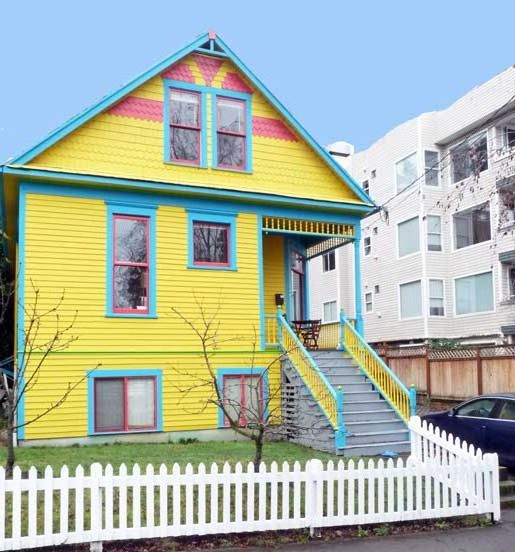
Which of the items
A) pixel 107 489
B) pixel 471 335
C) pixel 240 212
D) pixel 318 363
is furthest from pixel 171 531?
pixel 471 335

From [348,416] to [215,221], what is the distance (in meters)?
5.58

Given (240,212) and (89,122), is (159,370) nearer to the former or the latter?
(240,212)

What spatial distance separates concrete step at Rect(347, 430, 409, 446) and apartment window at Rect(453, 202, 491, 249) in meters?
19.6

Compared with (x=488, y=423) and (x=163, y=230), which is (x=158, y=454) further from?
(x=488, y=423)

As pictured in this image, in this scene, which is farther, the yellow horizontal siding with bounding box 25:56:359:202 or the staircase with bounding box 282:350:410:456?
the yellow horizontal siding with bounding box 25:56:359:202

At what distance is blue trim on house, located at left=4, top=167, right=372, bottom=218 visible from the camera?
1371cm

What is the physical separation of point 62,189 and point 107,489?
342 inches

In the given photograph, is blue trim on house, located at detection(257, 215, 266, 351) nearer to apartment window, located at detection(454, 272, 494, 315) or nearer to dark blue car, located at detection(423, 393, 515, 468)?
dark blue car, located at detection(423, 393, 515, 468)

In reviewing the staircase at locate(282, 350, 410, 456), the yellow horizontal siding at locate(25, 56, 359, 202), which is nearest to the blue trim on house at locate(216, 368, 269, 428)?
the staircase at locate(282, 350, 410, 456)

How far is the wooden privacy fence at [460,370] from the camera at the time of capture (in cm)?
1786

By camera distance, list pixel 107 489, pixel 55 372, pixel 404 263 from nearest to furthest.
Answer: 1. pixel 107 489
2. pixel 55 372
3. pixel 404 263

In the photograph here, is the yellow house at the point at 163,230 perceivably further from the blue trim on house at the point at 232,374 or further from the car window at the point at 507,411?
the car window at the point at 507,411

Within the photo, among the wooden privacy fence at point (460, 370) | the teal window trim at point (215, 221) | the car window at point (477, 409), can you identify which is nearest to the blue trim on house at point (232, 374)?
the teal window trim at point (215, 221)

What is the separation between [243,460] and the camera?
1120 cm
